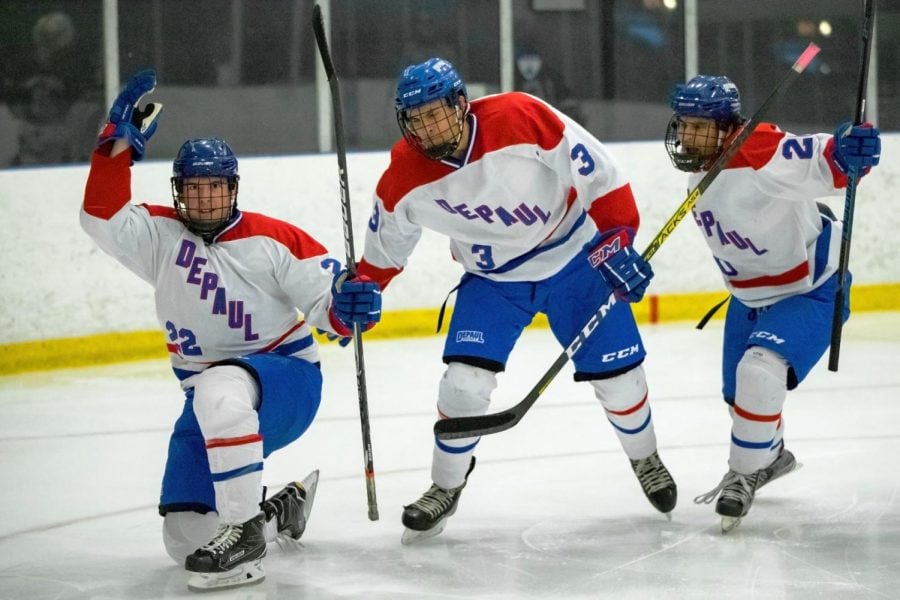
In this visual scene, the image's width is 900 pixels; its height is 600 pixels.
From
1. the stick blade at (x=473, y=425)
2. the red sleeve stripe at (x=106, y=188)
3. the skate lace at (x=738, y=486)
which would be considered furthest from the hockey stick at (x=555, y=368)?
the red sleeve stripe at (x=106, y=188)

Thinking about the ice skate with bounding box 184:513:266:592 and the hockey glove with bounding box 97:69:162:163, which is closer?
the ice skate with bounding box 184:513:266:592

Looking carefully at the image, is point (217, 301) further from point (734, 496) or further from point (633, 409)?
point (734, 496)

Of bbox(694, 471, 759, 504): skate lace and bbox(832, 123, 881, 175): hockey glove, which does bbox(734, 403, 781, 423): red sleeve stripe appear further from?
bbox(832, 123, 881, 175): hockey glove

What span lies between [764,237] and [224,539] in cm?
140

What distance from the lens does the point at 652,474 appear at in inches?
132

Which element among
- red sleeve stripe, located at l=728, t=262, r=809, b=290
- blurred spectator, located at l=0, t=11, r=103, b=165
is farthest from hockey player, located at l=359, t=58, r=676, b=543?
blurred spectator, located at l=0, t=11, r=103, b=165

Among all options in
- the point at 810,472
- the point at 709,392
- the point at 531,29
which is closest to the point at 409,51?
the point at 531,29

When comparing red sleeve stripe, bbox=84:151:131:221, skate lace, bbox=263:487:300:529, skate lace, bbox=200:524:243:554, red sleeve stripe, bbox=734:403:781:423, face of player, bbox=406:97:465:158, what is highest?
face of player, bbox=406:97:465:158

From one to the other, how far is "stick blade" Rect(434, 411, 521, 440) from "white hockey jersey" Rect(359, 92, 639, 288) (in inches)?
12.8

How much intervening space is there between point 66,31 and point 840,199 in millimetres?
3601

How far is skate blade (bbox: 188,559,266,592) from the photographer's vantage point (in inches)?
112

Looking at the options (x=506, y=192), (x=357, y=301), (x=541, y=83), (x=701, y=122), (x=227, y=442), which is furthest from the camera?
(x=541, y=83)

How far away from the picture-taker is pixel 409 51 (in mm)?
6855

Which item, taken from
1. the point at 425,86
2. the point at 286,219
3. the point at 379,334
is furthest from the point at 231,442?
the point at 379,334
